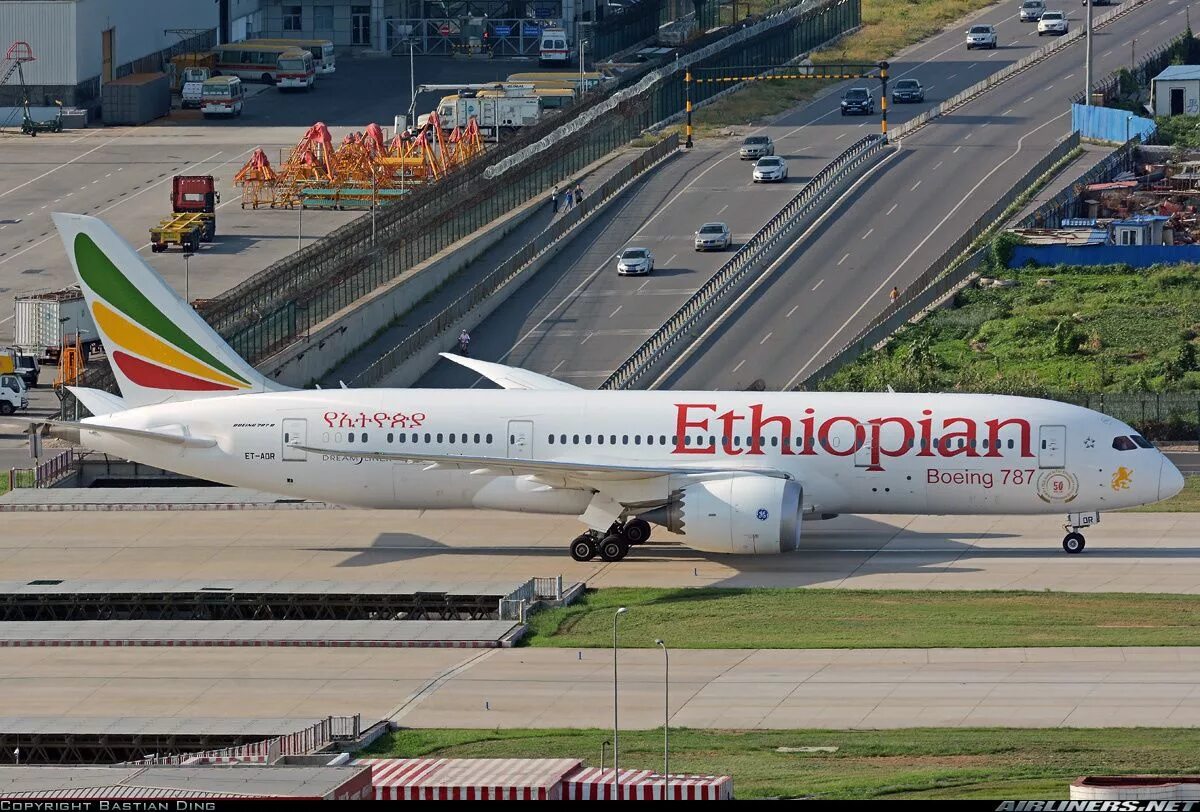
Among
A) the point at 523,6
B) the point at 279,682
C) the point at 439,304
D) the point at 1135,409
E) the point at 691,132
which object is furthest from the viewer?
the point at 523,6

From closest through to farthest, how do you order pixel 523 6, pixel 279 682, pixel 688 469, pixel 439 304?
pixel 279 682
pixel 688 469
pixel 439 304
pixel 523 6

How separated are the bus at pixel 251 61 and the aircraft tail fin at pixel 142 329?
100213 mm

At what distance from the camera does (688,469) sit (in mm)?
70375

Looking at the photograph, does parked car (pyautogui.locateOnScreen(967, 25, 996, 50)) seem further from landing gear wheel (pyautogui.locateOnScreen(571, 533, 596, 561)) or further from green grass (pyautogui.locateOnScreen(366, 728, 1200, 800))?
green grass (pyautogui.locateOnScreen(366, 728, 1200, 800))

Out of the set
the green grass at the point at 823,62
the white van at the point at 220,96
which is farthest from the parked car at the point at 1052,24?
the white van at the point at 220,96

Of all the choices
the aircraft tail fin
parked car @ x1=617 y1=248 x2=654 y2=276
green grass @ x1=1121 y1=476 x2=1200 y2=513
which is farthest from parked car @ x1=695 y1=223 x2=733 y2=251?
the aircraft tail fin

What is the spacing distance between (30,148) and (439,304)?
4990cm

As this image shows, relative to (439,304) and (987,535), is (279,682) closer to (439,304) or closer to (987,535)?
(987,535)

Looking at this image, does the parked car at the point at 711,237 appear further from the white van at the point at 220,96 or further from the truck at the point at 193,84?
the truck at the point at 193,84

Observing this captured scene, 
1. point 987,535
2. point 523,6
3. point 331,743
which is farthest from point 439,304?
point 523,6

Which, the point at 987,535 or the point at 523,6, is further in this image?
the point at 523,6

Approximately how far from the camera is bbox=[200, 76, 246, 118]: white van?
530 ft

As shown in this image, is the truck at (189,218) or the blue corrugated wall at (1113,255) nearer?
the truck at (189,218)

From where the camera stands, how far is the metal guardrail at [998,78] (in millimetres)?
153125
